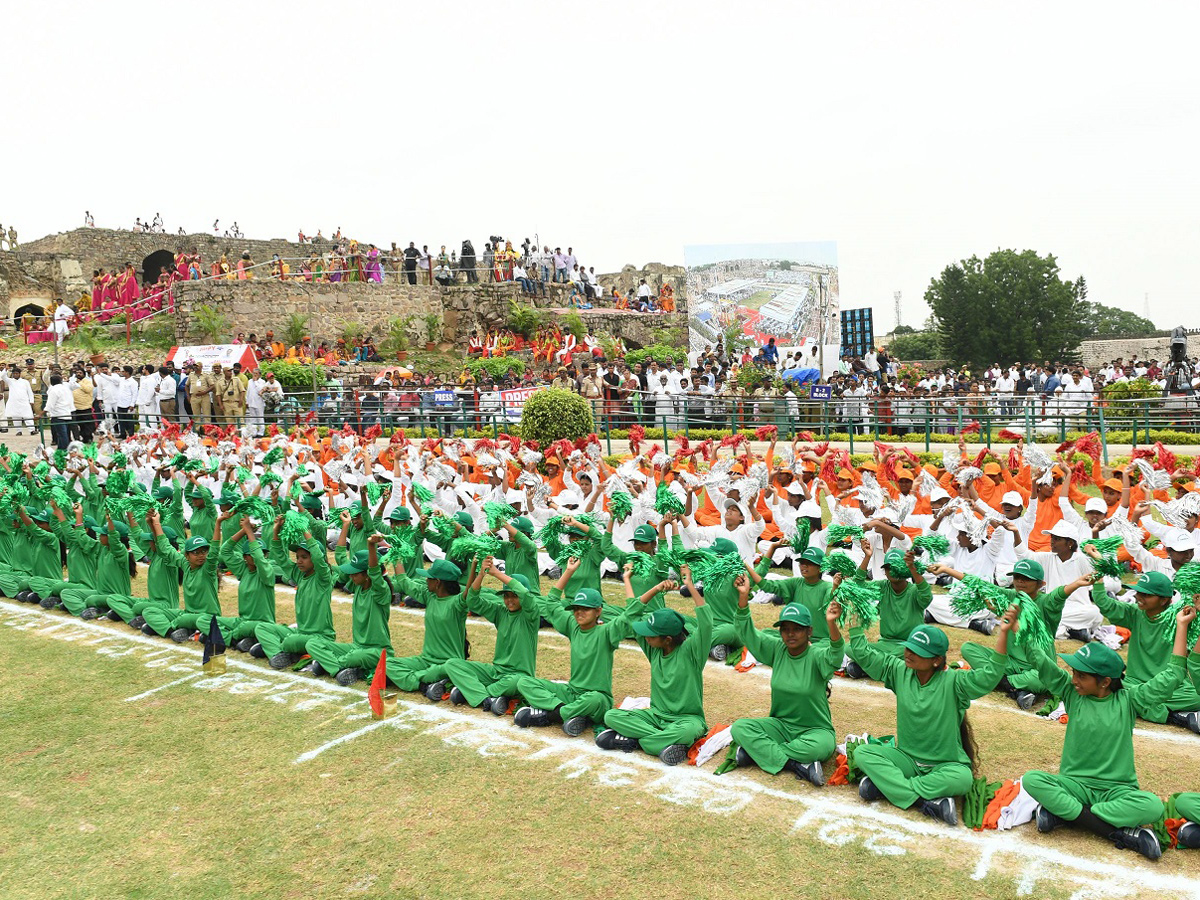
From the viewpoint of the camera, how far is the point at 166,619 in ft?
31.9

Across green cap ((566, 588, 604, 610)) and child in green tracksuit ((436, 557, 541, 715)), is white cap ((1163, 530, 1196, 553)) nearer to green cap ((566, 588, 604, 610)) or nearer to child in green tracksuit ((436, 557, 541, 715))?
green cap ((566, 588, 604, 610))

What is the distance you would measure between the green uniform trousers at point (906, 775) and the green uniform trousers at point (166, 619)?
20.7 feet

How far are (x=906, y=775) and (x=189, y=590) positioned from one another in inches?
263

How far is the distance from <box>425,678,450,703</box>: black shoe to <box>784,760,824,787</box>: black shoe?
8.87 ft

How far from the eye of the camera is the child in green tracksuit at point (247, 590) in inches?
351

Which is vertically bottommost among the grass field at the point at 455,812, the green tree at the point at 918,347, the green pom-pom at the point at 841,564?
the grass field at the point at 455,812

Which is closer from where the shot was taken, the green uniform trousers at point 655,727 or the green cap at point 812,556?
the green uniform trousers at point 655,727

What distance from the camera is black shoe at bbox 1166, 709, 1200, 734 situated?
648 cm

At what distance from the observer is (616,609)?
8.73 meters

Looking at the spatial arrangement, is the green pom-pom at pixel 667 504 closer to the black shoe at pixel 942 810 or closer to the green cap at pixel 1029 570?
the green cap at pixel 1029 570

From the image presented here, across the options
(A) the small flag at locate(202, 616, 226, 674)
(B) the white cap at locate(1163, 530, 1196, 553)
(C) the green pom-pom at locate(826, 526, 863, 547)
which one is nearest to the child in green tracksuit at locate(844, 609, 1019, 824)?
(C) the green pom-pom at locate(826, 526, 863, 547)

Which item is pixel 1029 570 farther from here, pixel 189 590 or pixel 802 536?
pixel 189 590

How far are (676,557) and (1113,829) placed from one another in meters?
2.88

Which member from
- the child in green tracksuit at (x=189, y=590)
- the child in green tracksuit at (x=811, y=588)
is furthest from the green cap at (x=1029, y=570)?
the child in green tracksuit at (x=189, y=590)
